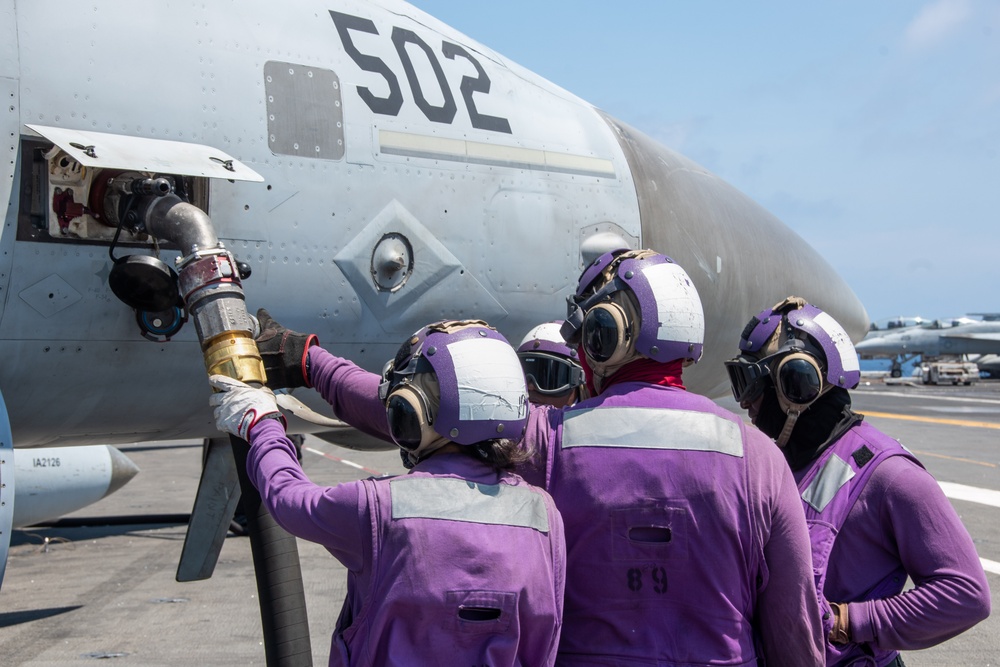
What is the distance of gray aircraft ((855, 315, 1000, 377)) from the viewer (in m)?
54.0

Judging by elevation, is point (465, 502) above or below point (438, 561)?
above

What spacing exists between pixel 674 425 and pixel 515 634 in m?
0.69

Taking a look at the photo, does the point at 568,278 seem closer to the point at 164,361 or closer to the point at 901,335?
the point at 164,361

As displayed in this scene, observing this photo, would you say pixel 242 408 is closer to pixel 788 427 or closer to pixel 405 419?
pixel 405 419

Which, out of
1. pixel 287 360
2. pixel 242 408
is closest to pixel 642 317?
pixel 242 408

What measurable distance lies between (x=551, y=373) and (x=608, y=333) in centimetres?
135

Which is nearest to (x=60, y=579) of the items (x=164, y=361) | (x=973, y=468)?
(x=164, y=361)

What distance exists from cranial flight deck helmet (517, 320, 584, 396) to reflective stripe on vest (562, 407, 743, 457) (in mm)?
1337

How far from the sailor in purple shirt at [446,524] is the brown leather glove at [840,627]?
905 mm

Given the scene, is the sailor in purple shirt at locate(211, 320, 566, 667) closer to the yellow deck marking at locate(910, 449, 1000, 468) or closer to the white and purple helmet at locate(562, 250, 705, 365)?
the white and purple helmet at locate(562, 250, 705, 365)

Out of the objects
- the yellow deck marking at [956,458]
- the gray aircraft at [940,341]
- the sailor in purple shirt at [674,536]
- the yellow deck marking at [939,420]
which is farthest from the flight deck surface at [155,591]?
the gray aircraft at [940,341]

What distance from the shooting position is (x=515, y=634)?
226 centimetres

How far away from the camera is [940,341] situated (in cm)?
5512

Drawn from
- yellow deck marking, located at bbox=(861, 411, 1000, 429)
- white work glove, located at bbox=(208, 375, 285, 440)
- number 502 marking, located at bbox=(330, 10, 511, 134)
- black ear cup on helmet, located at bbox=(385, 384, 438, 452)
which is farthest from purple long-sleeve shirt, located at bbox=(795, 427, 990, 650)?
yellow deck marking, located at bbox=(861, 411, 1000, 429)
